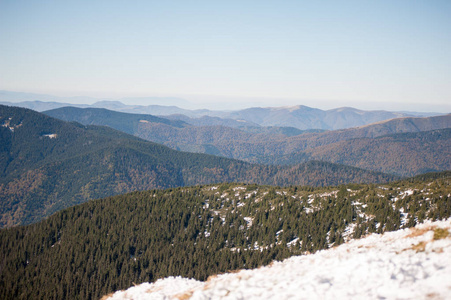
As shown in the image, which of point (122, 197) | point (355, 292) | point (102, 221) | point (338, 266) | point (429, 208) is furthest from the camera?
point (122, 197)

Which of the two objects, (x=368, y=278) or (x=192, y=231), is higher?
(x=368, y=278)

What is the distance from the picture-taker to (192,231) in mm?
124750

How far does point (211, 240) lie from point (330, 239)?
4902cm

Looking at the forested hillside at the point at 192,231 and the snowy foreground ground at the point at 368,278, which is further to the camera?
the forested hillside at the point at 192,231

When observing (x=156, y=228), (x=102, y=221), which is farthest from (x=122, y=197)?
(x=156, y=228)

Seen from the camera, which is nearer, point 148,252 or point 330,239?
point 330,239

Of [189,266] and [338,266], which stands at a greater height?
[338,266]

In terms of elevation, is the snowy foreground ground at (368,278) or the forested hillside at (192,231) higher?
the snowy foreground ground at (368,278)

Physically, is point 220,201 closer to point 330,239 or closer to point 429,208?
point 330,239

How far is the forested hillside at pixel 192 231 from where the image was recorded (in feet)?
292

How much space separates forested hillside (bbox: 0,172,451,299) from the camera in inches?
3506

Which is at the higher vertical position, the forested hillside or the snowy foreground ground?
the snowy foreground ground

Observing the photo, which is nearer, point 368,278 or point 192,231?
point 368,278

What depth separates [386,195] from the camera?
103 metres
